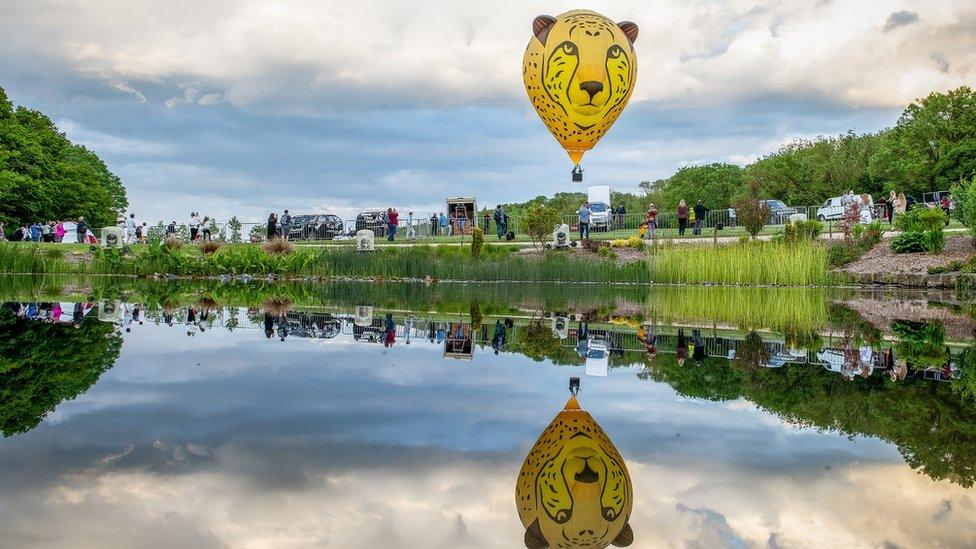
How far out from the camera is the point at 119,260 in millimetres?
32688

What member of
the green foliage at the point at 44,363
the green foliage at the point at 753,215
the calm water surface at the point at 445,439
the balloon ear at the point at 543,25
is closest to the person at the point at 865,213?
the green foliage at the point at 753,215

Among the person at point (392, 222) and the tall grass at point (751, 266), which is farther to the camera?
the person at point (392, 222)

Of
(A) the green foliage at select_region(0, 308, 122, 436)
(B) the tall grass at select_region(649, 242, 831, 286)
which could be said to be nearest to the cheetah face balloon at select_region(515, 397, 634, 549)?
(A) the green foliage at select_region(0, 308, 122, 436)

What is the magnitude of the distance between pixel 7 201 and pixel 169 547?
169ft

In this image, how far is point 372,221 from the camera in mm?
47781

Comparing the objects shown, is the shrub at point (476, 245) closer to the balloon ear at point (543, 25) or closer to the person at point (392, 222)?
the person at point (392, 222)

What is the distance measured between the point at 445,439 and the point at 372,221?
43590 mm

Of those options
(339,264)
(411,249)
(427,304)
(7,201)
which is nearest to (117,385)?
(427,304)

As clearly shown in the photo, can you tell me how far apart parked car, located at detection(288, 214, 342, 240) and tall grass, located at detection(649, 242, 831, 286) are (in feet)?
75.3

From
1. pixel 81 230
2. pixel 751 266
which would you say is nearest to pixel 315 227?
pixel 81 230

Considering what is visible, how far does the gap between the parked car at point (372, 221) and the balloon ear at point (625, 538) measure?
44953 mm

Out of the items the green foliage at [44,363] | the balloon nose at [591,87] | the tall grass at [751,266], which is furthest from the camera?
the tall grass at [751,266]

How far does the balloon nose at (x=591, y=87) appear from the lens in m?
20.7

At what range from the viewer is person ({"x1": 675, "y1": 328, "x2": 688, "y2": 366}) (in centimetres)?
874
